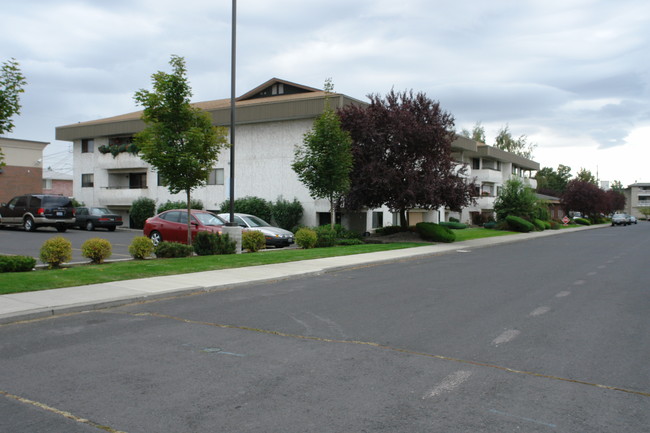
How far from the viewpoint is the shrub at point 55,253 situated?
1271 centimetres

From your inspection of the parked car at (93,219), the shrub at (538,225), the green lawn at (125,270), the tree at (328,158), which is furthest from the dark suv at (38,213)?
the shrub at (538,225)

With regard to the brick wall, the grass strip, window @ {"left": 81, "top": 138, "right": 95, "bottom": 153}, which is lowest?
the grass strip

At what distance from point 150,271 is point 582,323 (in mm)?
9048

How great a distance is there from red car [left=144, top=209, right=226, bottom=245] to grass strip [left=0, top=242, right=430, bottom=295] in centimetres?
302

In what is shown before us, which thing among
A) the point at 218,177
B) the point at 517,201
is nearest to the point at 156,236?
the point at 218,177

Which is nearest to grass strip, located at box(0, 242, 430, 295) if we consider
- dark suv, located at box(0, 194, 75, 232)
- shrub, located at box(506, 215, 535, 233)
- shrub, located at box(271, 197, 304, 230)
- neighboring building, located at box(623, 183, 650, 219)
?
shrub, located at box(271, 197, 304, 230)

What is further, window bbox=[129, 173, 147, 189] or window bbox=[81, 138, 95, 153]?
window bbox=[81, 138, 95, 153]

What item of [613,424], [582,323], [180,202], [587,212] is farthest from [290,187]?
[587,212]

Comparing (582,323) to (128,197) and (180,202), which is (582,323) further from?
(128,197)

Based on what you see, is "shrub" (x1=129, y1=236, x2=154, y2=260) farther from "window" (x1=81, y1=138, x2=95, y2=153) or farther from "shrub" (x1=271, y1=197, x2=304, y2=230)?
"window" (x1=81, y1=138, x2=95, y2=153)

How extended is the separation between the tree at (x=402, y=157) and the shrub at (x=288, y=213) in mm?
6778

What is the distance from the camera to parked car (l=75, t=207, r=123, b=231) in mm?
33188

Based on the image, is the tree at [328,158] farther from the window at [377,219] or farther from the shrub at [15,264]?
the shrub at [15,264]

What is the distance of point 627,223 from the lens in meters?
74.2
